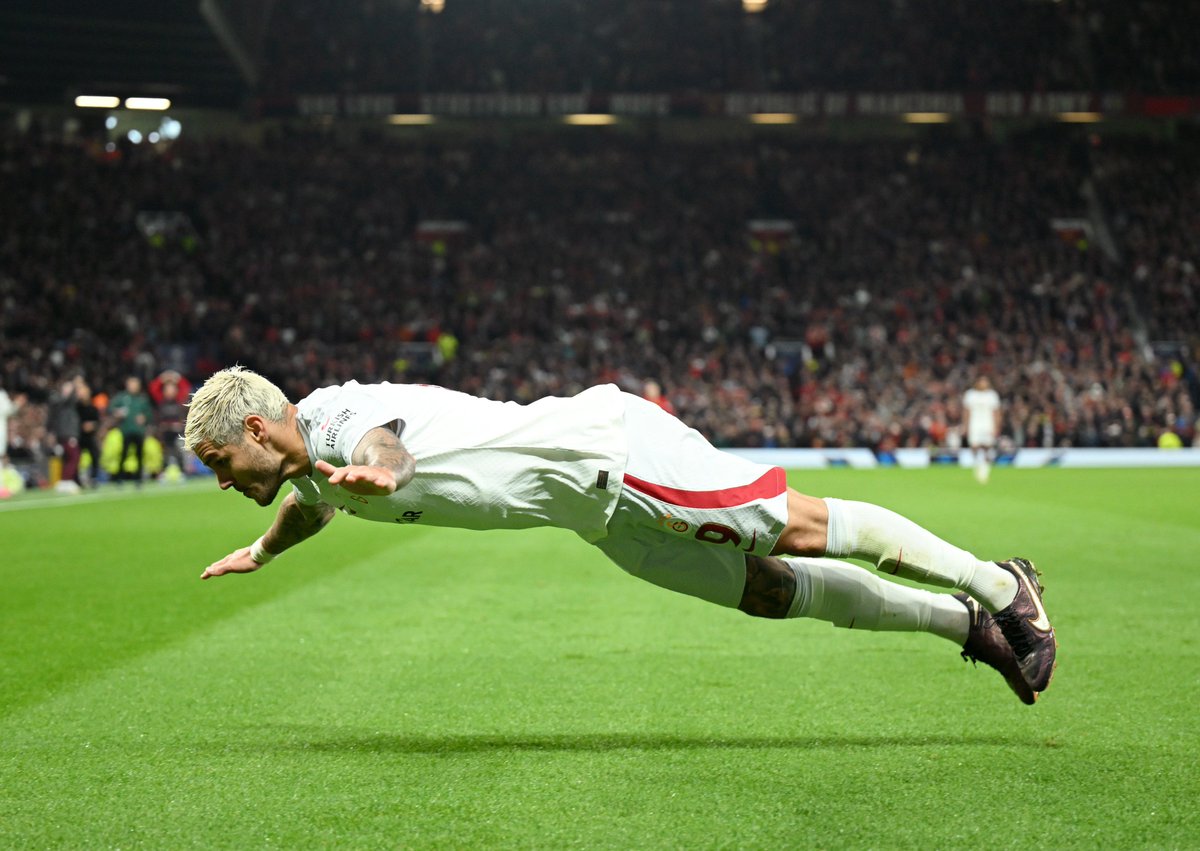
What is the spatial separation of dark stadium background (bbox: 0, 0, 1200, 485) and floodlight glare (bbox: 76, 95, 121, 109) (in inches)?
11.9

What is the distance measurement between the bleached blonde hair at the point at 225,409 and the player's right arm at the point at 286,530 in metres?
0.74

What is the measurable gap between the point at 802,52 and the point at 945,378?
581 inches

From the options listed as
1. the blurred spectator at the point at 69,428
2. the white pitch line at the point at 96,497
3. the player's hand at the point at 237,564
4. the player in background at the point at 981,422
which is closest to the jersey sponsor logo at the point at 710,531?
the player's hand at the point at 237,564

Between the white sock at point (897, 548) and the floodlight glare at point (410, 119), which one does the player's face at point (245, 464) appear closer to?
the white sock at point (897, 548)

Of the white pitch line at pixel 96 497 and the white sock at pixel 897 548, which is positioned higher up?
the white sock at pixel 897 548

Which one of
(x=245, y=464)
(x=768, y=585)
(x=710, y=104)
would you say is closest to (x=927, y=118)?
(x=710, y=104)

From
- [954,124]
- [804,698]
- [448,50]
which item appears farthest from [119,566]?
[954,124]

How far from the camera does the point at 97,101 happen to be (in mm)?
40906

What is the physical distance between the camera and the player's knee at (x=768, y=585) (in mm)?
4660

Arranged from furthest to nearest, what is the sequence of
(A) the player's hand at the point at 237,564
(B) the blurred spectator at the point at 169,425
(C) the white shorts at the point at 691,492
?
(B) the blurred spectator at the point at 169,425 < (A) the player's hand at the point at 237,564 < (C) the white shorts at the point at 691,492

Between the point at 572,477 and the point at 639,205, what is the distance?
36.2m

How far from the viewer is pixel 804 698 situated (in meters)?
5.54

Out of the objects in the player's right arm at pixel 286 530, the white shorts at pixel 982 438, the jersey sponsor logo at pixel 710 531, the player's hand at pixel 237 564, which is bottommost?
the white shorts at pixel 982 438

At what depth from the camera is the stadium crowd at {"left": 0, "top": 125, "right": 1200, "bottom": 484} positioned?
106 ft
